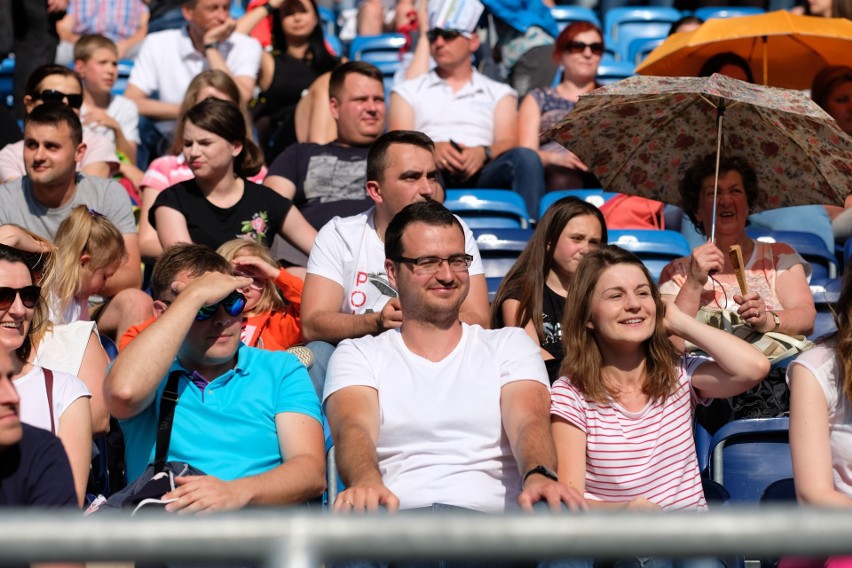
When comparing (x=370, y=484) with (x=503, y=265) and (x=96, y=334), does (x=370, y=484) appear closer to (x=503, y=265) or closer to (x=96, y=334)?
(x=96, y=334)

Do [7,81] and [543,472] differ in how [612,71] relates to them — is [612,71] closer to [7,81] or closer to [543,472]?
[7,81]

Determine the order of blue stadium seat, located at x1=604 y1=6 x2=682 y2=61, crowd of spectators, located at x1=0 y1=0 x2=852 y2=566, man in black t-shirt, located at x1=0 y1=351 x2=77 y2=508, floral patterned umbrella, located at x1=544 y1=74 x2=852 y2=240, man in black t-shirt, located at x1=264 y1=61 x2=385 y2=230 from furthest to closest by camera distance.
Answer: blue stadium seat, located at x1=604 y1=6 x2=682 y2=61 → man in black t-shirt, located at x1=264 y1=61 x2=385 y2=230 → floral patterned umbrella, located at x1=544 y1=74 x2=852 y2=240 → crowd of spectators, located at x1=0 y1=0 x2=852 y2=566 → man in black t-shirt, located at x1=0 y1=351 x2=77 y2=508

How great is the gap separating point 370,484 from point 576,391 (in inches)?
32.4

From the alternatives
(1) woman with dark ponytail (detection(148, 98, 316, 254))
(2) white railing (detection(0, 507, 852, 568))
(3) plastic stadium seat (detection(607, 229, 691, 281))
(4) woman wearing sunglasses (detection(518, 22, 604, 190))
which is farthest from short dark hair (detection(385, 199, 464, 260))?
(4) woman wearing sunglasses (detection(518, 22, 604, 190))

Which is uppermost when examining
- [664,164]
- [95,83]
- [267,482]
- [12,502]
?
[95,83]

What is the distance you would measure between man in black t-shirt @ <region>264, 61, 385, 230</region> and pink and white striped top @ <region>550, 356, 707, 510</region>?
101 inches

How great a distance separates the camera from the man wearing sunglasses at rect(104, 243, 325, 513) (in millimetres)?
3545

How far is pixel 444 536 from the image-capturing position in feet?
4.02

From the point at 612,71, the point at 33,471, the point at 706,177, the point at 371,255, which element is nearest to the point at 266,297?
the point at 371,255

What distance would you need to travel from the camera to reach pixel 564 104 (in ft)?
23.7

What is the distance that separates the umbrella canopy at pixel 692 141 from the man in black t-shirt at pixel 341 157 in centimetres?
136

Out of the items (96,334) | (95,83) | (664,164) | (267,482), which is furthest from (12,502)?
(95,83)

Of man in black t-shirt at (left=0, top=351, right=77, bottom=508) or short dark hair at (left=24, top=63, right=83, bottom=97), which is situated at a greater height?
short dark hair at (left=24, top=63, right=83, bottom=97)

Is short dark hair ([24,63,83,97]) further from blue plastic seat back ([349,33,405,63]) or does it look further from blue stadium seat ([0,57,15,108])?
blue plastic seat back ([349,33,405,63])
